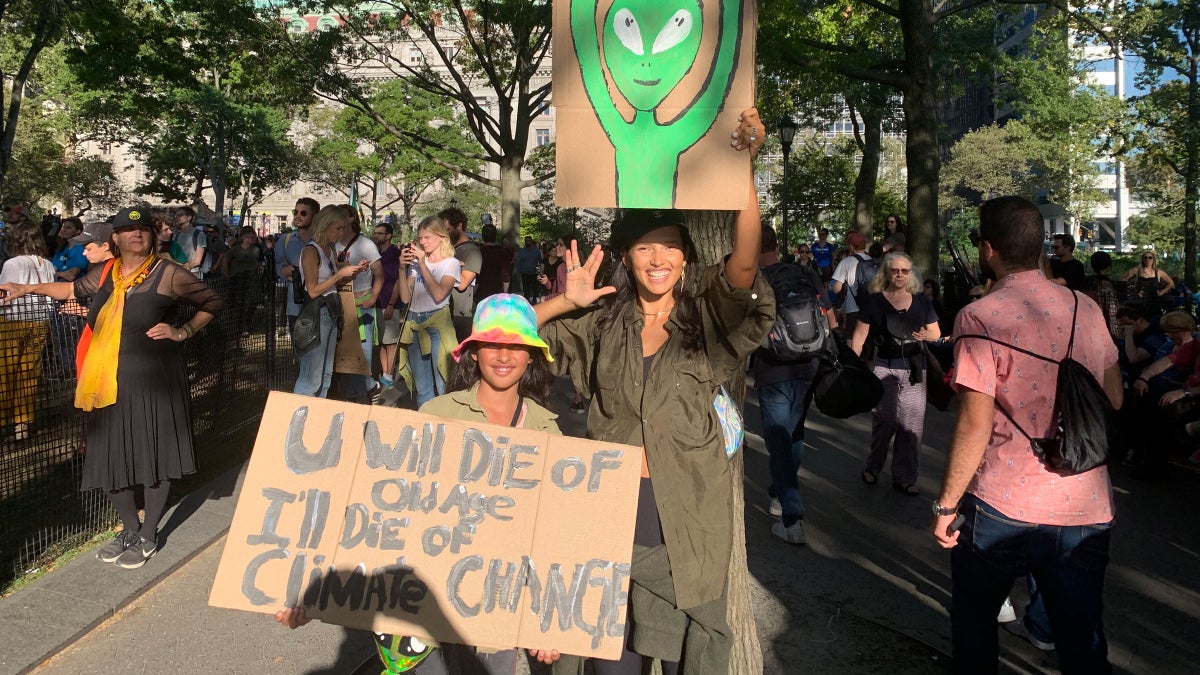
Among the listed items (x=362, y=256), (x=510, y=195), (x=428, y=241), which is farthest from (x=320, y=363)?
(x=510, y=195)

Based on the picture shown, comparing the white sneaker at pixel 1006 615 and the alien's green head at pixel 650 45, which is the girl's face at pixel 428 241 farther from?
A: the alien's green head at pixel 650 45

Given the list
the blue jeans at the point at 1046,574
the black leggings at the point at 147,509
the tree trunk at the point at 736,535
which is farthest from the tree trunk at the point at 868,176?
the blue jeans at the point at 1046,574

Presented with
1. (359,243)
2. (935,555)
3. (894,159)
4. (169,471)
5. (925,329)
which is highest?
(894,159)

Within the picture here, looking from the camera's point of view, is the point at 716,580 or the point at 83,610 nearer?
the point at 716,580

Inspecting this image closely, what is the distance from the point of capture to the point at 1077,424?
2.98 m

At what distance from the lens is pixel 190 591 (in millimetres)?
5156

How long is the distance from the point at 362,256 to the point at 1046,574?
19.2 feet

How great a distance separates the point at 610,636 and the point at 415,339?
583 centimetres

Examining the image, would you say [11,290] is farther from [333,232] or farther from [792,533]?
[792,533]

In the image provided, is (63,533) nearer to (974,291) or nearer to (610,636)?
(610,636)

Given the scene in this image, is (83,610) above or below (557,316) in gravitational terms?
below

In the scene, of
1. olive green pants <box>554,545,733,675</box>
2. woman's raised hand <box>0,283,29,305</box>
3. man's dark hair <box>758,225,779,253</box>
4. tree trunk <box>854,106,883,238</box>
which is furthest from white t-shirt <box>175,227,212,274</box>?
tree trunk <box>854,106,883,238</box>

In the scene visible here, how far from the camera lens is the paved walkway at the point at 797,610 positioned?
4.32 meters

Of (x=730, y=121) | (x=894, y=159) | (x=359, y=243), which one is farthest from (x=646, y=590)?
(x=894, y=159)
